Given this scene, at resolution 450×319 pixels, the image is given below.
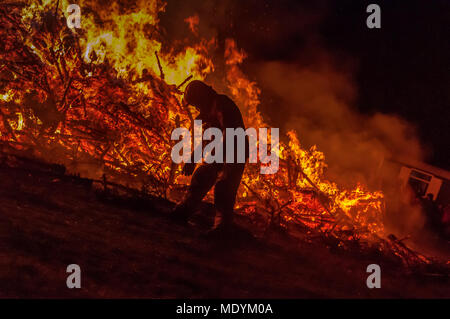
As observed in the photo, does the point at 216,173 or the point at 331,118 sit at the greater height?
the point at 331,118

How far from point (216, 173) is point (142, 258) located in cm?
154

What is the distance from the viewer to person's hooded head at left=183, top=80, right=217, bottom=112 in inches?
170

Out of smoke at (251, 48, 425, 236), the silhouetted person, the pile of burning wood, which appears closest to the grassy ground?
the silhouetted person

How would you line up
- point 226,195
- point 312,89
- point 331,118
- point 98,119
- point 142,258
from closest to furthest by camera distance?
point 142,258
point 226,195
point 98,119
point 312,89
point 331,118

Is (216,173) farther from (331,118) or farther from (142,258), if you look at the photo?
(331,118)

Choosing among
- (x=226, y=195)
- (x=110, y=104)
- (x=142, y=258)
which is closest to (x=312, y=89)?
(x=110, y=104)

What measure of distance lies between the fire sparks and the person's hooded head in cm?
169

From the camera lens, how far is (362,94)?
42.8 feet

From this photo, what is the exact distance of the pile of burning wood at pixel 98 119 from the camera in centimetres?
561

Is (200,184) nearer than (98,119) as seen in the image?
Yes

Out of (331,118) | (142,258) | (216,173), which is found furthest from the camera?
(331,118)

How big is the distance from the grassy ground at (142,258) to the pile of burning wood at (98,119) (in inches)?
37.7

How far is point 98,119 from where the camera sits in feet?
19.7

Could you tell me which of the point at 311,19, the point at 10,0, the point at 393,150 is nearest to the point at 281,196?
the point at 10,0
